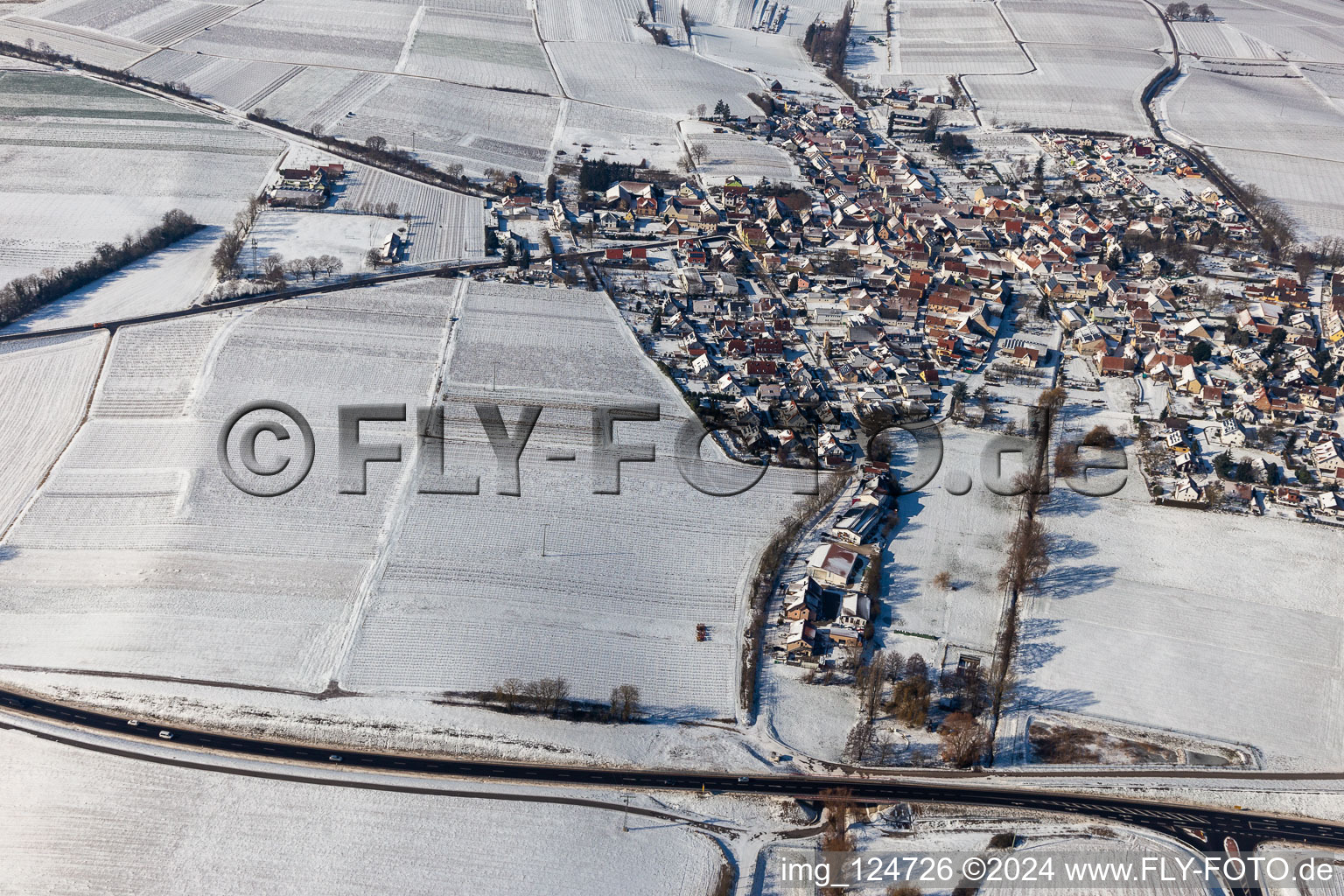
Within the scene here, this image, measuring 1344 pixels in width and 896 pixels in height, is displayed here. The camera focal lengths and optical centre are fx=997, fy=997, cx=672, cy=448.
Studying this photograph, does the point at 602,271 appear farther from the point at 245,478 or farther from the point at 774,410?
the point at 245,478

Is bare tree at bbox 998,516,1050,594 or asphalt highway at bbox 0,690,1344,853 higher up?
bare tree at bbox 998,516,1050,594

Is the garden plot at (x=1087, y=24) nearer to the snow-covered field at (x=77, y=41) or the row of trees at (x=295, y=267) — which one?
the row of trees at (x=295, y=267)

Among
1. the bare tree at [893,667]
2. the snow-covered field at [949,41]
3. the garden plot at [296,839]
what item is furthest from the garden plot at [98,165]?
the snow-covered field at [949,41]

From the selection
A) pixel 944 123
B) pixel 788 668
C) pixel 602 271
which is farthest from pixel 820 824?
pixel 944 123

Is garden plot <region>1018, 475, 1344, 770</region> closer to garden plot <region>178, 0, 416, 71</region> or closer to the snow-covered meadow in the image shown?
the snow-covered meadow

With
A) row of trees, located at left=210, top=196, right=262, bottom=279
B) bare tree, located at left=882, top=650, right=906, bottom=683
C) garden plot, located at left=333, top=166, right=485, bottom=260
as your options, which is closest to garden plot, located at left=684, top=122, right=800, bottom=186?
garden plot, located at left=333, top=166, right=485, bottom=260

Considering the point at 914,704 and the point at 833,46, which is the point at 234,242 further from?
the point at 833,46

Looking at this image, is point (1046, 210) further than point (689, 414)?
Yes
